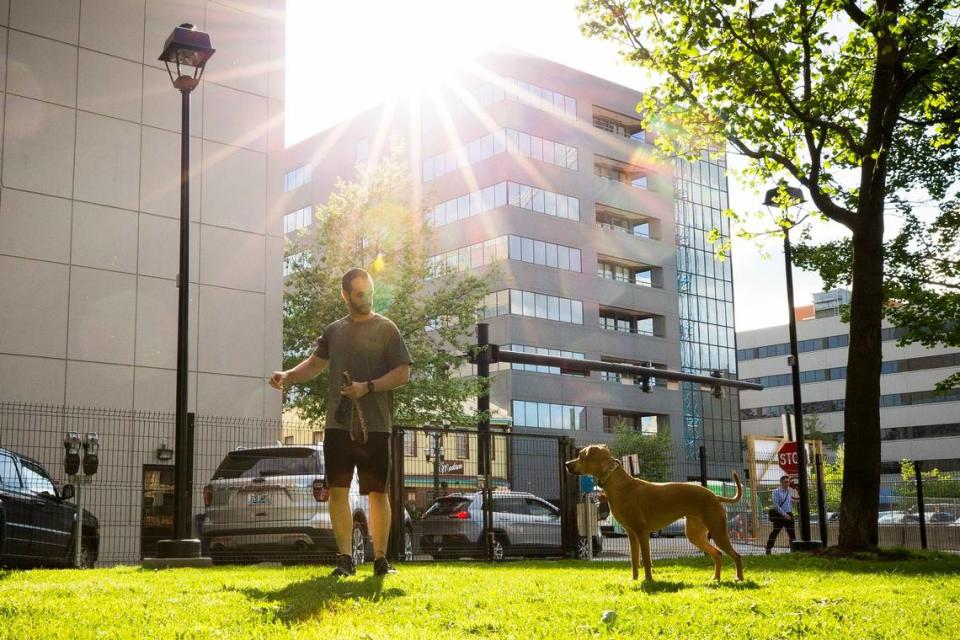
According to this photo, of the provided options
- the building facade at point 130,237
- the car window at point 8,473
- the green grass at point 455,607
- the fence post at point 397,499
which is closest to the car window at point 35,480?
the car window at point 8,473

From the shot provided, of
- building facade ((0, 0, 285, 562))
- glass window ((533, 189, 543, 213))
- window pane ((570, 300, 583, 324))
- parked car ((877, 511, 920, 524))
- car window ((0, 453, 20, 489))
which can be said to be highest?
glass window ((533, 189, 543, 213))

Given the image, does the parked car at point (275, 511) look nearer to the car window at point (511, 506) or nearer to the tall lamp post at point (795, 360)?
the car window at point (511, 506)

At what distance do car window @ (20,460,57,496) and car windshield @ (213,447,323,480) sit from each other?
6.71ft

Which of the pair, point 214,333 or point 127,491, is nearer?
point 127,491

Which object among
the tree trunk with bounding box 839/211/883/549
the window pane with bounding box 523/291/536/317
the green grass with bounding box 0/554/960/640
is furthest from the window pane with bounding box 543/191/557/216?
the green grass with bounding box 0/554/960/640

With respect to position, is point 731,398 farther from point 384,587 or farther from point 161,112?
point 384,587

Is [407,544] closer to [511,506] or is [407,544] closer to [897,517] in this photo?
[511,506]

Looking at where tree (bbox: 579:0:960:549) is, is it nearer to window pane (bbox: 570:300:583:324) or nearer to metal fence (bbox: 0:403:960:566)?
metal fence (bbox: 0:403:960:566)

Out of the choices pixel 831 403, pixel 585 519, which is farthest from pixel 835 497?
pixel 831 403

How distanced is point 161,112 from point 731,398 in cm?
5927

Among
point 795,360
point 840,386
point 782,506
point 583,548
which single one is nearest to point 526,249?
point 795,360

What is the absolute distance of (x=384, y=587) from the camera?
6.53 m

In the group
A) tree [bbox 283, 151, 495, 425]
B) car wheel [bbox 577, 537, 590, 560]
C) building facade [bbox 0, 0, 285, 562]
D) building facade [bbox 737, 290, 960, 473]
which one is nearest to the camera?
car wheel [bbox 577, 537, 590, 560]

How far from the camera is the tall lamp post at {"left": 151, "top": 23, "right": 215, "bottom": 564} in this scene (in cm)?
1120
